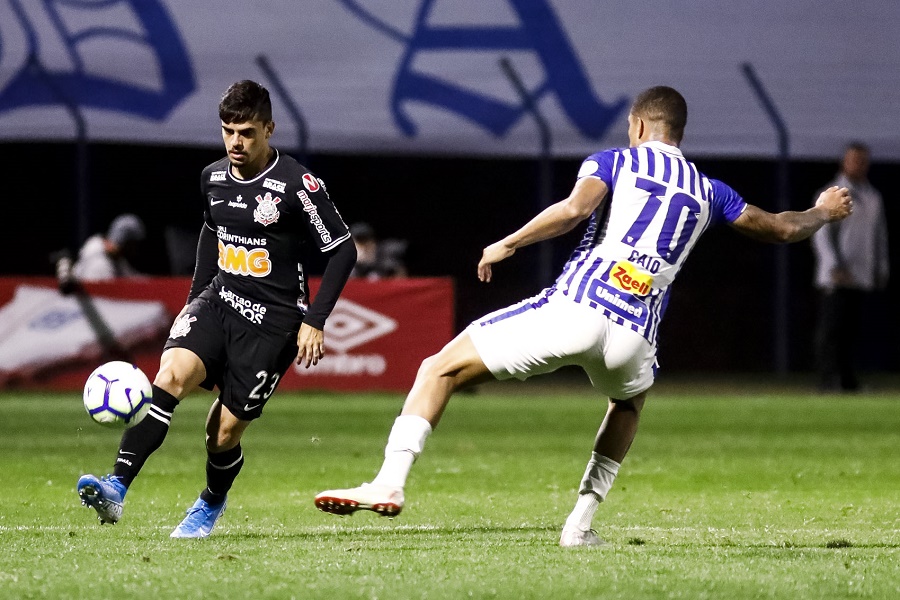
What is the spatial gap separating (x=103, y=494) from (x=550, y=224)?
78.6 inches

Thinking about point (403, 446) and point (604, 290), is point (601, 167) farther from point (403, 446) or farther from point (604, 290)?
point (403, 446)

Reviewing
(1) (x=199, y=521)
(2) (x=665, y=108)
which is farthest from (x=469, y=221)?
(2) (x=665, y=108)

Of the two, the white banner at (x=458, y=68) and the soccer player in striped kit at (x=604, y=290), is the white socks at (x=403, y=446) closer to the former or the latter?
the soccer player in striped kit at (x=604, y=290)

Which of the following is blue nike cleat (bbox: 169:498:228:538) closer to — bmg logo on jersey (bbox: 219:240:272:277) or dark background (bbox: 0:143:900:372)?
bmg logo on jersey (bbox: 219:240:272:277)

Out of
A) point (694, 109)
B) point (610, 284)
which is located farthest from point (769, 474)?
point (694, 109)

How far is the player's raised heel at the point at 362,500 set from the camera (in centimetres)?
568

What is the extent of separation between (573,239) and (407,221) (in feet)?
8.90

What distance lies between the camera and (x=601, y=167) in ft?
20.5

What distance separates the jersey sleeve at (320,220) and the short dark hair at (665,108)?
1384 millimetres

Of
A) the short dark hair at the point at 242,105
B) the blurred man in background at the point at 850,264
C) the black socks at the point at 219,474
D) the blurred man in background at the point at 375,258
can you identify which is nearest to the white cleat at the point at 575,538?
the black socks at the point at 219,474

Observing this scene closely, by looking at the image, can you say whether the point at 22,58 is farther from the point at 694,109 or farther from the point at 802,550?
the point at 802,550

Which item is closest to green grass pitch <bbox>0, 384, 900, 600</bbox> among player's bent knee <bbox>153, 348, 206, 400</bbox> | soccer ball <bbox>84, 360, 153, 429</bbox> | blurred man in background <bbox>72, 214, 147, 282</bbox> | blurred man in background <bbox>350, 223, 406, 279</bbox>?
soccer ball <bbox>84, 360, 153, 429</bbox>

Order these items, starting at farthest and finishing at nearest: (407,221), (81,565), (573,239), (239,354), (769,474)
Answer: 1. (407,221)
2. (573,239)
3. (769,474)
4. (239,354)
5. (81,565)

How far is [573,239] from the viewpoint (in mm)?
22031
